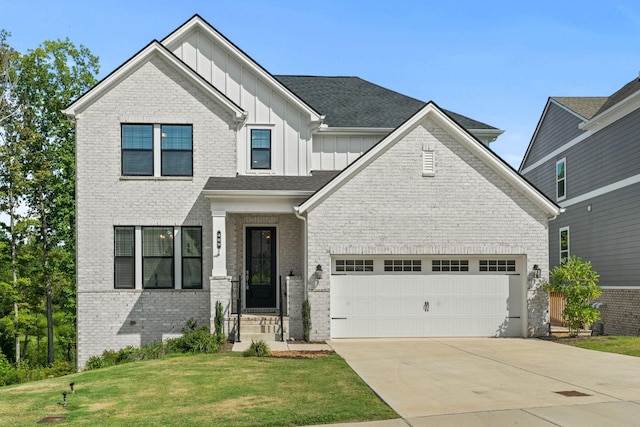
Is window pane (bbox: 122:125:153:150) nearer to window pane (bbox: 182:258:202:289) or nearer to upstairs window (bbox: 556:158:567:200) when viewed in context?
window pane (bbox: 182:258:202:289)

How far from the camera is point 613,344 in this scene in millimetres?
15867

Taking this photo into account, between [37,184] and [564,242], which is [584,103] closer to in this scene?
[564,242]

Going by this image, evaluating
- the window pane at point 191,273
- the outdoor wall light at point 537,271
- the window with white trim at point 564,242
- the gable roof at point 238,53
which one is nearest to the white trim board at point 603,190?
the window with white trim at point 564,242

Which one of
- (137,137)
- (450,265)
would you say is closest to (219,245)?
(137,137)

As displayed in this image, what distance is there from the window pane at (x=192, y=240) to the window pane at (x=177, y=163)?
5.78 ft

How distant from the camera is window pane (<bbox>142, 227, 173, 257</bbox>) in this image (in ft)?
62.0

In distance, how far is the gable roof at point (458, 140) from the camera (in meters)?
17.7

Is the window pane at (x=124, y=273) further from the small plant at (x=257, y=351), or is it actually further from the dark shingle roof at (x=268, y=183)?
the small plant at (x=257, y=351)

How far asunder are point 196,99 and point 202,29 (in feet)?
9.80

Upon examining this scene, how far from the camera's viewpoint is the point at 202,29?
2069 centimetres

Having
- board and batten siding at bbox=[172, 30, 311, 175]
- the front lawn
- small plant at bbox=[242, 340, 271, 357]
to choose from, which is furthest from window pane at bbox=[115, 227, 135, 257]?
the front lawn

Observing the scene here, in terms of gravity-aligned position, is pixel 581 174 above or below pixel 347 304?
above

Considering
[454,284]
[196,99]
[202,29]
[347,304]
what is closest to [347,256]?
[347,304]

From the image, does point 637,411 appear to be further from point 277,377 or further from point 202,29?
point 202,29
